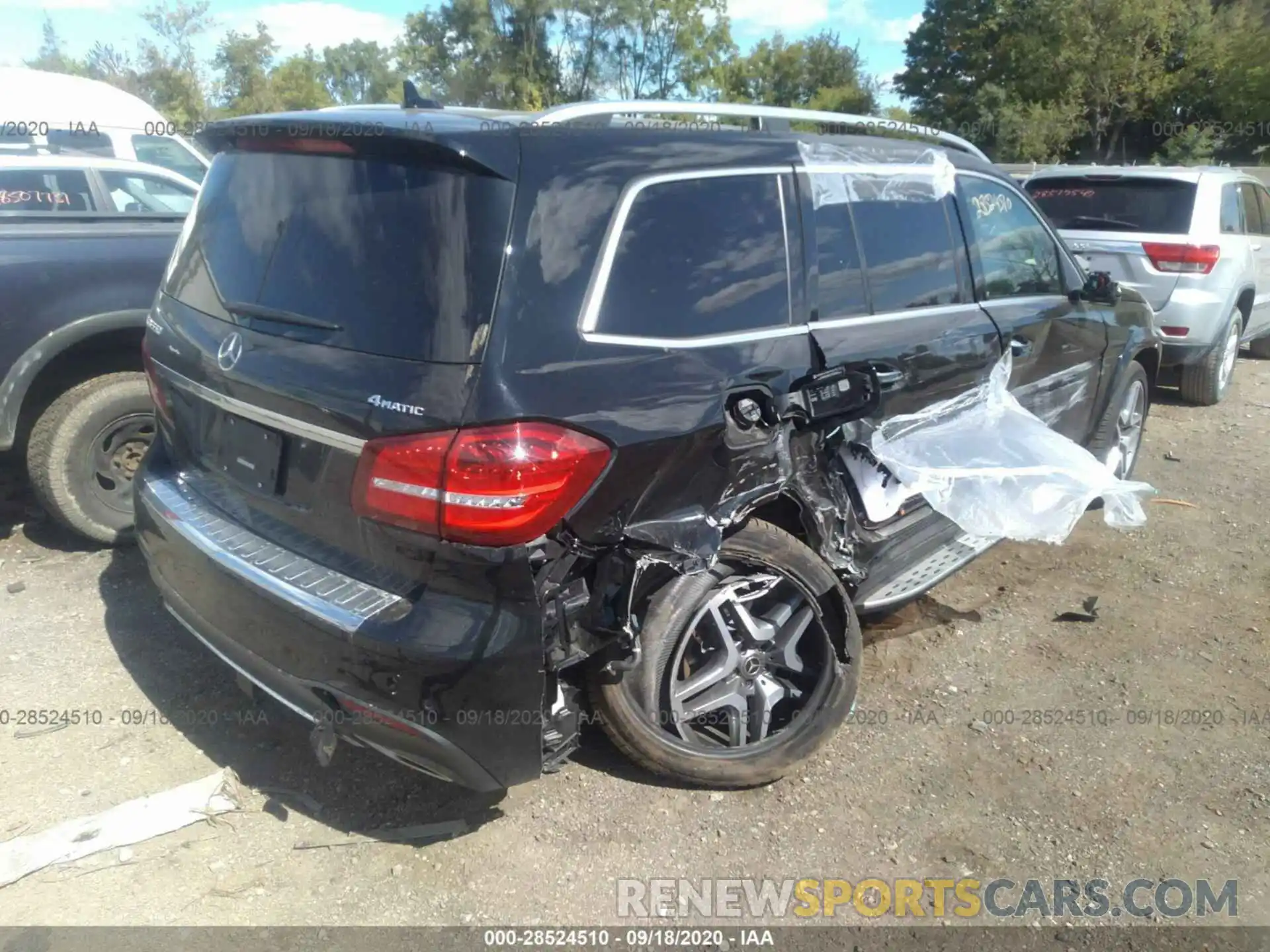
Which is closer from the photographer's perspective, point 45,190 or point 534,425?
point 534,425

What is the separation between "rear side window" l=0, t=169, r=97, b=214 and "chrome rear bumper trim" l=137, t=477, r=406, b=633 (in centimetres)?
375

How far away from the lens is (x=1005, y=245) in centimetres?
419

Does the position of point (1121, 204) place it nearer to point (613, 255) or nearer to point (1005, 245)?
point (1005, 245)

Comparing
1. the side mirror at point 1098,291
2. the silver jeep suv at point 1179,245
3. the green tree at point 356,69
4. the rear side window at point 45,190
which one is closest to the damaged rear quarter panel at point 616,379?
the side mirror at point 1098,291

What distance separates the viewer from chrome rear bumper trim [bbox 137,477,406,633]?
2.42 meters

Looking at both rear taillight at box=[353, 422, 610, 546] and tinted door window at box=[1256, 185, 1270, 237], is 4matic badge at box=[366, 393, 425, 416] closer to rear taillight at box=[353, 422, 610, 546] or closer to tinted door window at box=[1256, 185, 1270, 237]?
rear taillight at box=[353, 422, 610, 546]

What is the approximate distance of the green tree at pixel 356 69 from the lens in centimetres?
6719

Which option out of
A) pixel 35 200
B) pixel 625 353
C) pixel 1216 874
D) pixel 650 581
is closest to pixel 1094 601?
pixel 1216 874

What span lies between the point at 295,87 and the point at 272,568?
49230 millimetres

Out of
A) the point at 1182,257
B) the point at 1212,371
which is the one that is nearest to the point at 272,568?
the point at 1182,257

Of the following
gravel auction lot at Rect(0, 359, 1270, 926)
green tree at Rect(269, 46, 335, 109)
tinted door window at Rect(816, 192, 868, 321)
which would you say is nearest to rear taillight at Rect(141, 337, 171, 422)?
gravel auction lot at Rect(0, 359, 1270, 926)

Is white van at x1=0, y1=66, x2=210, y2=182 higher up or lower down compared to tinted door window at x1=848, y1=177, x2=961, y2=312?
higher up

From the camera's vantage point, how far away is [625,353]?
8.25 feet

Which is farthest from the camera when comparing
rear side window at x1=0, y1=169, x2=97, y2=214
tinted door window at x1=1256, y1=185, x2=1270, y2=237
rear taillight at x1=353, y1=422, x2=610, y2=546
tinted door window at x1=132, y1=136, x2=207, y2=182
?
tinted door window at x1=132, y1=136, x2=207, y2=182
